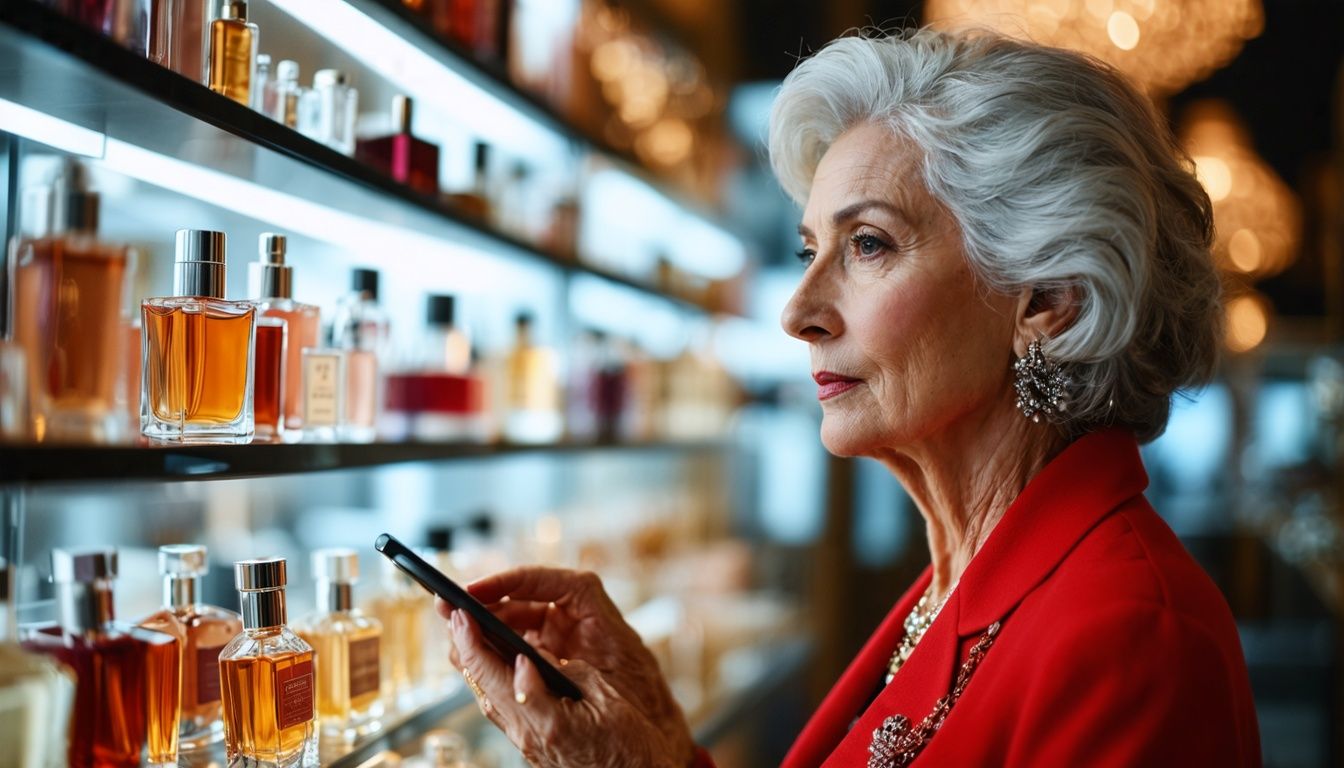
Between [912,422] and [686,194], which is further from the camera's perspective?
[686,194]

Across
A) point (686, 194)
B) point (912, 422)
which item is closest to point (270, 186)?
point (912, 422)

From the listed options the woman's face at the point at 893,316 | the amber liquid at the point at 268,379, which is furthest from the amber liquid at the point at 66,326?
the woman's face at the point at 893,316

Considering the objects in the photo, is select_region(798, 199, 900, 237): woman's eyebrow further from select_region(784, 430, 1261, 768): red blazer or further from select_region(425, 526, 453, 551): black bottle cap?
select_region(425, 526, 453, 551): black bottle cap

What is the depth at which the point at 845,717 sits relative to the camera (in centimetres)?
145

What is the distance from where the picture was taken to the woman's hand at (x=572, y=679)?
3.67 feet

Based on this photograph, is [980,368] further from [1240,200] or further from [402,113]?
[1240,200]

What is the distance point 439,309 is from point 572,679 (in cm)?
84

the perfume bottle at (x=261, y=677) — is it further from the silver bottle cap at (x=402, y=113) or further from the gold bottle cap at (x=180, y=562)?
the silver bottle cap at (x=402, y=113)

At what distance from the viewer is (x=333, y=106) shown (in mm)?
1436

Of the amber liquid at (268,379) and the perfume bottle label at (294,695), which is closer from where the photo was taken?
the perfume bottle label at (294,695)

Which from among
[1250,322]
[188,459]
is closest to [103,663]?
[188,459]

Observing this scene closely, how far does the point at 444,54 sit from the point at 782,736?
2971mm

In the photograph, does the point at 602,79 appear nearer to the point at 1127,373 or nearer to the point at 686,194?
the point at 686,194

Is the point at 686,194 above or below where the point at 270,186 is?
above
